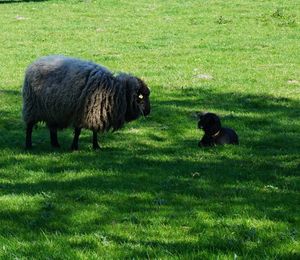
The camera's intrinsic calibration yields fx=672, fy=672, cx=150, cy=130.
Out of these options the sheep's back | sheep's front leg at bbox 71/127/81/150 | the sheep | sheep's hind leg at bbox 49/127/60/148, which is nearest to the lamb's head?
the sheep

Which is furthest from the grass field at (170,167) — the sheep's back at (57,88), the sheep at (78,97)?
the sheep's back at (57,88)

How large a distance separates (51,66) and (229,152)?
386cm

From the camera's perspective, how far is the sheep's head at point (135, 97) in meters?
13.3

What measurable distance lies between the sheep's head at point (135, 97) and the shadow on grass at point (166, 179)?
622 mm

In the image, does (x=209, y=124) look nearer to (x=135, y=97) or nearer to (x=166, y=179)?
(x=135, y=97)

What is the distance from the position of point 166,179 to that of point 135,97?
3.29m

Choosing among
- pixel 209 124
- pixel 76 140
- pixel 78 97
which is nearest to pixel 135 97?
pixel 78 97

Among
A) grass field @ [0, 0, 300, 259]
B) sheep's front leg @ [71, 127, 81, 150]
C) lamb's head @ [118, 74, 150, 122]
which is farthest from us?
lamb's head @ [118, 74, 150, 122]

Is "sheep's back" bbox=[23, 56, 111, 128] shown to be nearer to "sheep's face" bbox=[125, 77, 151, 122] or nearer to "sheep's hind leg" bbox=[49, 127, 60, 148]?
"sheep's hind leg" bbox=[49, 127, 60, 148]

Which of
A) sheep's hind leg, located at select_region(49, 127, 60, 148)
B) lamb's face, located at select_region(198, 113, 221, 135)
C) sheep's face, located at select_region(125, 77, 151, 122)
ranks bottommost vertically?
sheep's hind leg, located at select_region(49, 127, 60, 148)

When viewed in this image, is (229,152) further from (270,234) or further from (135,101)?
(270,234)

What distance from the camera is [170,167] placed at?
1144 cm

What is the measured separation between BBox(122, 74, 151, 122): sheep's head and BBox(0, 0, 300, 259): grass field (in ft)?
2.03

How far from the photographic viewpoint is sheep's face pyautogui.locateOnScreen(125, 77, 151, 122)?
13344 millimetres
